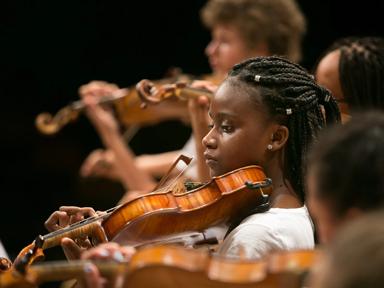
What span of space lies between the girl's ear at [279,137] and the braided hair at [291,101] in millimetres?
12

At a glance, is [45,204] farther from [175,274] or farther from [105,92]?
[175,274]

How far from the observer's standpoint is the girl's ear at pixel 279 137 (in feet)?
5.85

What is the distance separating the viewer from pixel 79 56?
13.1 ft

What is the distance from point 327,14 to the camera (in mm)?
3969

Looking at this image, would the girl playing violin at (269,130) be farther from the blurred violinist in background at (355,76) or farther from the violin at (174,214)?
the blurred violinist in background at (355,76)

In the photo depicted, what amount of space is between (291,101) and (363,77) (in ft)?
2.14

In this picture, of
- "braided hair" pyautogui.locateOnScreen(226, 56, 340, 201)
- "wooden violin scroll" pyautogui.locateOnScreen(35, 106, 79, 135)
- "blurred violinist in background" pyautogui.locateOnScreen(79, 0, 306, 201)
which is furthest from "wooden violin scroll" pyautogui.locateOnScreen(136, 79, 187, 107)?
"wooden violin scroll" pyautogui.locateOnScreen(35, 106, 79, 135)

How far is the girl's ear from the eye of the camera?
1782mm

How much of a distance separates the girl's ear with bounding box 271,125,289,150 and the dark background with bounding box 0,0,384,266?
6.71ft

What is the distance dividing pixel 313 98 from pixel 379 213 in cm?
74

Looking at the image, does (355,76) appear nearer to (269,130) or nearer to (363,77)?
(363,77)

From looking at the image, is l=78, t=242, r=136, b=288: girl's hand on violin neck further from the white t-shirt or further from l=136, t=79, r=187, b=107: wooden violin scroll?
l=136, t=79, r=187, b=107: wooden violin scroll

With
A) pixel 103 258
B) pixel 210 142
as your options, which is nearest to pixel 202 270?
pixel 103 258

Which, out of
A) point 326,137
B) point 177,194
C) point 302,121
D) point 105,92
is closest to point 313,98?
point 302,121
